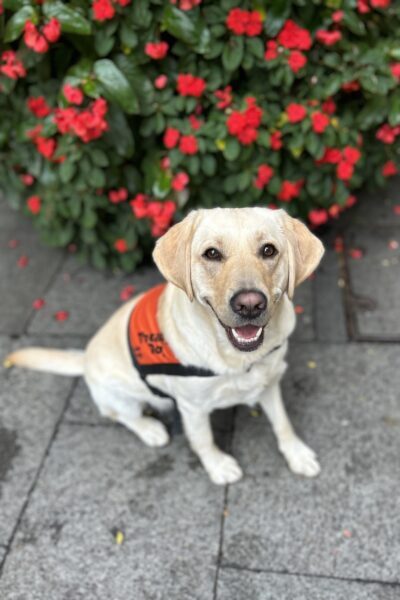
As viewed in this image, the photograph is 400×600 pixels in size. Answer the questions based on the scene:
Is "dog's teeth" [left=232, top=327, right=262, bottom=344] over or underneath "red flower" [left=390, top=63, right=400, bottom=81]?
underneath

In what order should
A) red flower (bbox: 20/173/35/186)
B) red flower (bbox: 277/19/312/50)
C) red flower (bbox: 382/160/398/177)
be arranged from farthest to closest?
1. red flower (bbox: 382/160/398/177)
2. red flower (bbox: 20/173/35/186)
3. red flower (bbox: 277/19/312/50)

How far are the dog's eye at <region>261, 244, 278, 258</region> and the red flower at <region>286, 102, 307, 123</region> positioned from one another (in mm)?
1515

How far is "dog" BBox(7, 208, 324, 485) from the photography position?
79.7 inches

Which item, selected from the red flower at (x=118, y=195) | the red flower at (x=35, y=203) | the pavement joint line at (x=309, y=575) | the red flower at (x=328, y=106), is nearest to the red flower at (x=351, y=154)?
the red flower at (x=328, y=106)

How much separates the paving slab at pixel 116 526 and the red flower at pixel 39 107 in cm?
202

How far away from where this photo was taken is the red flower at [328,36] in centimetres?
313

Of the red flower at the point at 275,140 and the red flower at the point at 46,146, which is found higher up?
the red flower at the point at 46,146

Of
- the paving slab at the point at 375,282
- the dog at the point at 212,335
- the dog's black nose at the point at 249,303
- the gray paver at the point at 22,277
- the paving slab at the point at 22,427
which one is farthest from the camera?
the gray paver at the point at 22,277

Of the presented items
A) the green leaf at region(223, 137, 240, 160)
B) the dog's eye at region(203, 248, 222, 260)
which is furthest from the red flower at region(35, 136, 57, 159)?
the dog's eye at region(203, 248, 222, 260)

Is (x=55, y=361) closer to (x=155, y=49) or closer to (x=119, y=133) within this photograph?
(x=119, y=133)

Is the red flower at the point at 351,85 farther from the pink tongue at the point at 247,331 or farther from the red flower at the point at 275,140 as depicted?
the pink tongue at the point at 247,331

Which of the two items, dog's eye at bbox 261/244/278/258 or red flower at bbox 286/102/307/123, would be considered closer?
dog's eye at bbox 261/244/278/258

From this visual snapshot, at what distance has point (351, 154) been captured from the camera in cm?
344

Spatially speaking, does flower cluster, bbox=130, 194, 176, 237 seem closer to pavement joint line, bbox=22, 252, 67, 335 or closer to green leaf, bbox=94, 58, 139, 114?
green leaf, bbox=94, 58, 139, 114
